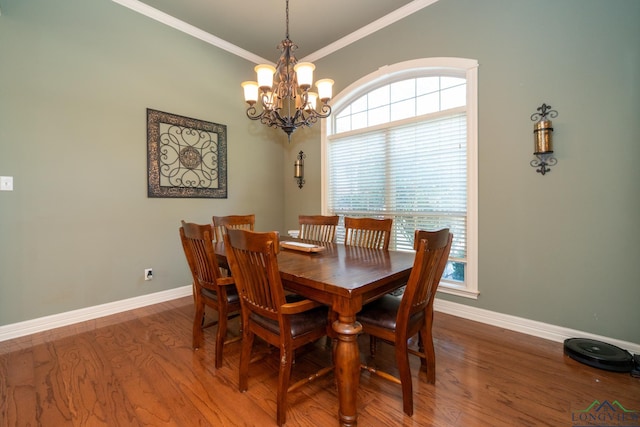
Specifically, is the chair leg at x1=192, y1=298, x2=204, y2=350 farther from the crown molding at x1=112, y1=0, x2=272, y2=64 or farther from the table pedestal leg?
the crown molding at x1=112, y1=0, x2=272, y2=64

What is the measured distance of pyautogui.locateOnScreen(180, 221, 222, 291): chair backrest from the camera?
1.77 meters

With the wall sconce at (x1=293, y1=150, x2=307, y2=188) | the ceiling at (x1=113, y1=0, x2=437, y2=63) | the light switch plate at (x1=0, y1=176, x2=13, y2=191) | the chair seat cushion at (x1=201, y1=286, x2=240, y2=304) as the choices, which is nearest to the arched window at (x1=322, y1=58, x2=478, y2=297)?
the wall sconce at (x1=293, y1=150, x2=307, y2=188)

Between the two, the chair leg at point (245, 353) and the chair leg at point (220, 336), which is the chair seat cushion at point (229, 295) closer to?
the chair leg at point (220, 336)

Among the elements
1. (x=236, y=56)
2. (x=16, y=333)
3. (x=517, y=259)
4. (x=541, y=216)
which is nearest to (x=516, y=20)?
(x=541, y=216)

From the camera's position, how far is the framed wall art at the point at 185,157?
3.09 metres

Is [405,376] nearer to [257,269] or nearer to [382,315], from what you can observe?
[382,315]

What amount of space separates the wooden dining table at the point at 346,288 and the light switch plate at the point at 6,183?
7.99 ft

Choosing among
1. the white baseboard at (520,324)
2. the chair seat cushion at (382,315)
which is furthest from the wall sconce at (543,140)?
the chair seat cushion at (382,315)

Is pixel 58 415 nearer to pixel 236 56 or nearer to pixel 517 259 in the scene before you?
pixel 517 259

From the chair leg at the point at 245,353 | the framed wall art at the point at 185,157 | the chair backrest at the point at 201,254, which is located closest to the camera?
the chair leg at the point at 245,353

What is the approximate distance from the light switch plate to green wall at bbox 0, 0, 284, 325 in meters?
0.03

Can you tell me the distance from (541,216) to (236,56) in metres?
3.99

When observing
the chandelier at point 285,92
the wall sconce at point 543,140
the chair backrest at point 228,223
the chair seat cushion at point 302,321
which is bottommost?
the chair seat cushion at point 302,321

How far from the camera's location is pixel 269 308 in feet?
4.71
